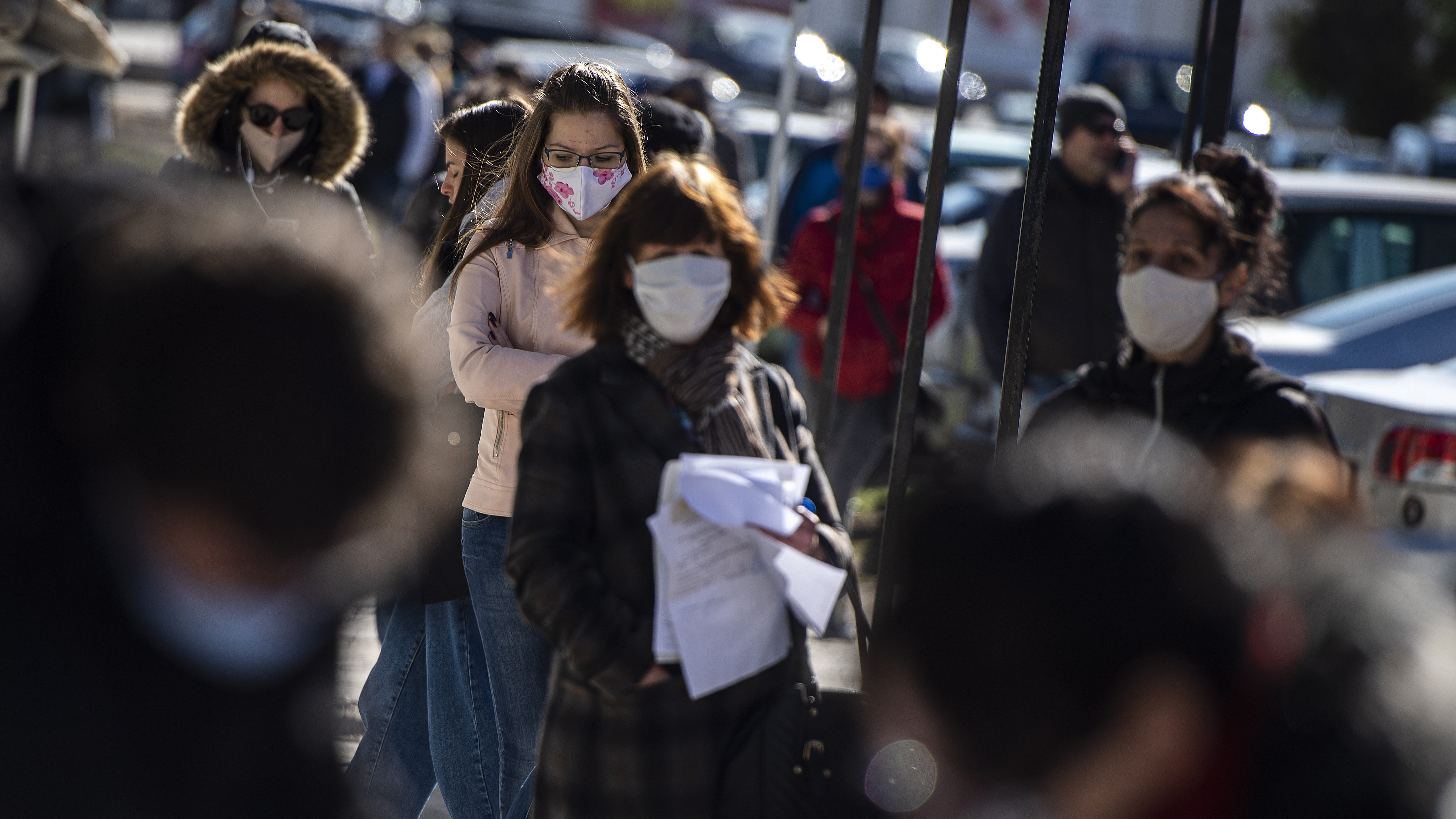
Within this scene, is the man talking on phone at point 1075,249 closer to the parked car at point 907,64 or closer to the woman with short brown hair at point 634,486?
the woman with short brown hair at point 634,486

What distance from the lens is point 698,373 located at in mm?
2359

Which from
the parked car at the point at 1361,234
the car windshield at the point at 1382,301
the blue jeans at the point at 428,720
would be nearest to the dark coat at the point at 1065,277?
the car windshield at the point at 1382,301

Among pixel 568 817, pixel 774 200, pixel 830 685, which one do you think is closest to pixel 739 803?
pixel 568 817

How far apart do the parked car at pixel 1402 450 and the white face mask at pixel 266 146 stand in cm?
308

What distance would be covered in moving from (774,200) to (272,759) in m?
Answer: 5.39

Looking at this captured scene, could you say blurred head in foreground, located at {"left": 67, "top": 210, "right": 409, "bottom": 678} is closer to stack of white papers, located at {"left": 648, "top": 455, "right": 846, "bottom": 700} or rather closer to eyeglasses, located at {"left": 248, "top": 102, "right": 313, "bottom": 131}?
stack of white papers, located at {"left": 648, "top": 455, "right": 846, "bottom": 700}

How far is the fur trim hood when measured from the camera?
12.9 feet

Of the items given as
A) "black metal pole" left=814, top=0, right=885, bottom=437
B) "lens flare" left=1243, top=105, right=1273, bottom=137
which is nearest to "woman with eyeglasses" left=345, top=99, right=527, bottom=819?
"black metal pole" left=814, top=0, right=885, bottom=437

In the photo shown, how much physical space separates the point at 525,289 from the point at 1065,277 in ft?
8.91

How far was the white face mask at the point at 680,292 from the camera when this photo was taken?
2.37 meters

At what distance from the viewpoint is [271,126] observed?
3996mm

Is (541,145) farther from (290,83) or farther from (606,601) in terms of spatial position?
(290,83)

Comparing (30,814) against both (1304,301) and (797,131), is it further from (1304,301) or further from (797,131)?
(797,131)

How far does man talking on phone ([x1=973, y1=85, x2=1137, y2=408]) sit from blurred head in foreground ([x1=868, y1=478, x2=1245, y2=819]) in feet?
13.1
